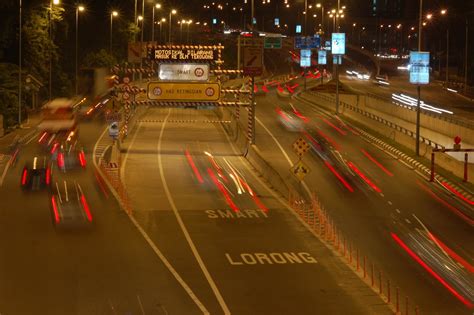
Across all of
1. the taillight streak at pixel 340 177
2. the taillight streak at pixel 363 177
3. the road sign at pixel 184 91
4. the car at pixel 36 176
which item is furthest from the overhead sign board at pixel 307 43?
the car at pixel 36 176

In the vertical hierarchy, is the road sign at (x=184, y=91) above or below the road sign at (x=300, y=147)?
above

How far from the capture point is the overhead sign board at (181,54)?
2003 inches

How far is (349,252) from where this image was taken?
1070 inches

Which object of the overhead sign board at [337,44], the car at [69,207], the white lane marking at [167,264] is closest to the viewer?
the white lane marking at [167,264]

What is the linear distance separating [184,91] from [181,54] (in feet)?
7.49

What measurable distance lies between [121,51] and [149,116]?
4583 cm

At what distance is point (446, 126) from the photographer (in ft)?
202

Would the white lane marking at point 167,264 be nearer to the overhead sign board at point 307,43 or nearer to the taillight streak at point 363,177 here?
the taillight streak at point 363,177

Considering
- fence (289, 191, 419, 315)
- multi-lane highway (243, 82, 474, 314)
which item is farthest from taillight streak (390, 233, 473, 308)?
fence (289, 191, 419, 315)

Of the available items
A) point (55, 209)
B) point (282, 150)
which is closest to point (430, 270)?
point (55, 209)

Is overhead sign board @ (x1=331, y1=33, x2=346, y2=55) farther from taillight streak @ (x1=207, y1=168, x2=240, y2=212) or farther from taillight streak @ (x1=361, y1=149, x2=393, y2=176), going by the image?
taillight streak @ (x1=207, y1=168, x2=240, y2=212)

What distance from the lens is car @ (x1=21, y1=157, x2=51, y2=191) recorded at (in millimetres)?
38500

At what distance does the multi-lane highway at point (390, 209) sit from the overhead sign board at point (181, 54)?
7.41m

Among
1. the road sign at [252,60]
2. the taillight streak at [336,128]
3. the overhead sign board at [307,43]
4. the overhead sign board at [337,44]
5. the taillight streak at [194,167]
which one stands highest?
the overhead sign board at [307,43]
